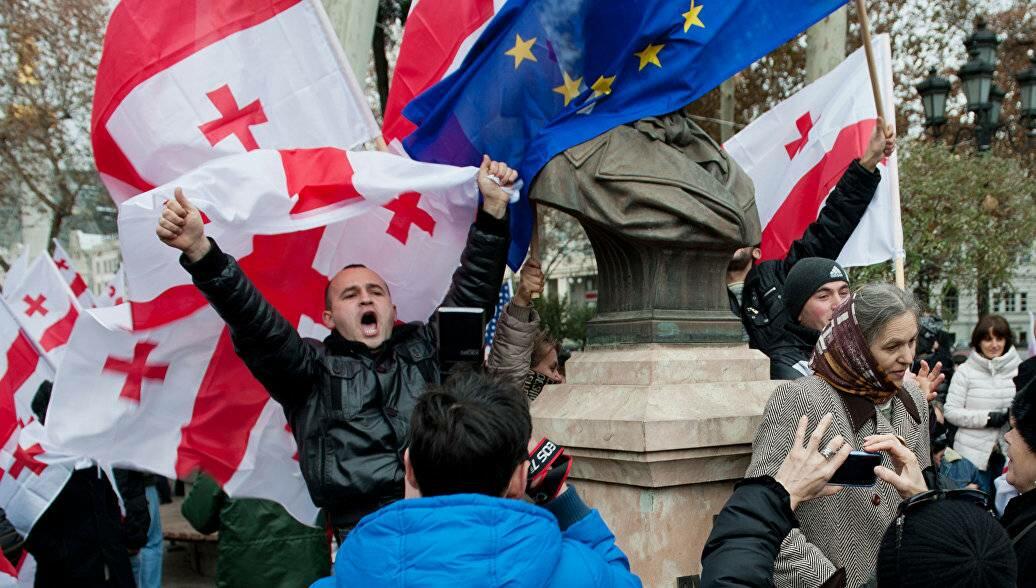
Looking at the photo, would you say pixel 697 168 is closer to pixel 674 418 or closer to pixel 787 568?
pixel 674 418

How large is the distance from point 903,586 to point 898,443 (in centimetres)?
54

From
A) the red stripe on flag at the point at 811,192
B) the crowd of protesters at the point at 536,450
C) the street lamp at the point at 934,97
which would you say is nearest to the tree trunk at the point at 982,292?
the street lamp at the point at 934,97

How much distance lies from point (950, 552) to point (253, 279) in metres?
2.81

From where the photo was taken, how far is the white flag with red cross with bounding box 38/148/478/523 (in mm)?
3533

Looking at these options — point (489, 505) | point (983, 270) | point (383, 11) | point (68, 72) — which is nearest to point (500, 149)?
point (489, 505)

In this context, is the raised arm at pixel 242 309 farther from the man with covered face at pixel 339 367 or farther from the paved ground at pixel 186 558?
the paved ground at pixel 186 558

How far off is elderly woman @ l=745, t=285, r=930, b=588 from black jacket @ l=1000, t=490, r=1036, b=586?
0.36 m

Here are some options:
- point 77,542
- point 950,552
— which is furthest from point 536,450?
point 77,542

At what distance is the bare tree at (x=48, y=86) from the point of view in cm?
1698

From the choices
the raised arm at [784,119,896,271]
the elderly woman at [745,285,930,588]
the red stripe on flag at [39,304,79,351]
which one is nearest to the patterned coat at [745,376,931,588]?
the elderly woman at [745,285,930,588]

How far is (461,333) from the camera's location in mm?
3387

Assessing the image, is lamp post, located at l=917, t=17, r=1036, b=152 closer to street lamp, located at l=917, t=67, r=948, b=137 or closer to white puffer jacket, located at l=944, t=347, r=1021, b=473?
street lamp, located at l=917, t=67, r=948, b=137

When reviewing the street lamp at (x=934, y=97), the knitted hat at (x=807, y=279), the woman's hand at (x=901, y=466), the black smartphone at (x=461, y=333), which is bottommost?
→ the street lamp at (x=934, y=97)

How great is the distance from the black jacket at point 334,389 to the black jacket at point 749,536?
4.47ft
